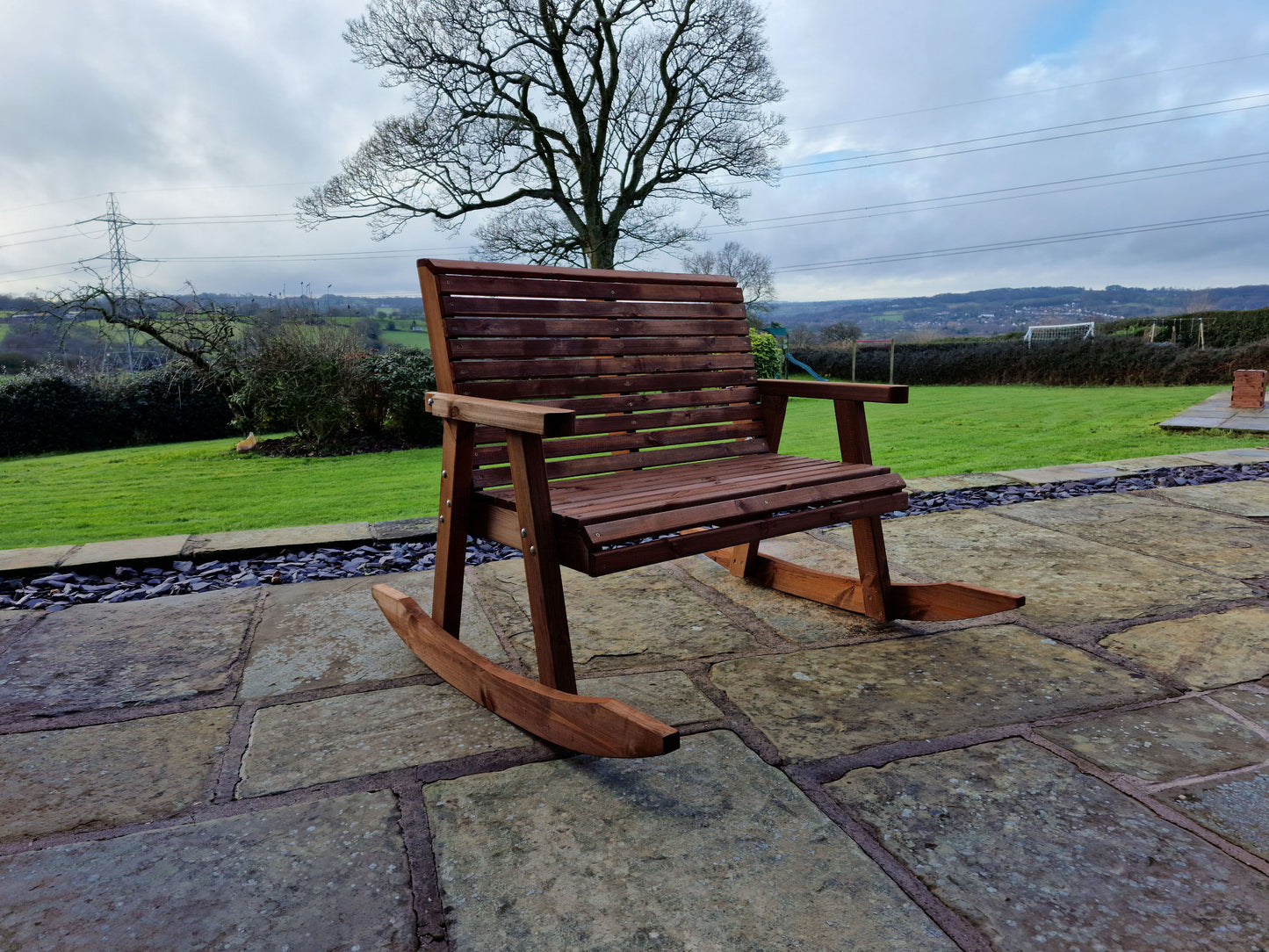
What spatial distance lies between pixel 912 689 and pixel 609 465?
105 cm

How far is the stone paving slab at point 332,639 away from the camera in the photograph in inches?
85.5

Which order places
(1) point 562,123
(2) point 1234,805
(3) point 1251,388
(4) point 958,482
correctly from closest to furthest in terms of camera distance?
(2) point 1234,805 < (4) point 958,482 < (3) point 1251,388 < (1) point 562,123

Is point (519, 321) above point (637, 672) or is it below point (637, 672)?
above

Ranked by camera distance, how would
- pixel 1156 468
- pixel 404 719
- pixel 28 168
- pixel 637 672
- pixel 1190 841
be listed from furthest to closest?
pixel 28 168 < pixel 1156 468 < pixel 637 672 < pixel 404 719 < pixel 1190 841

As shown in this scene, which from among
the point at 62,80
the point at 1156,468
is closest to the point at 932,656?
the point at 1156,468

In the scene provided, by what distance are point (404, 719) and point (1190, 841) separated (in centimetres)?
156

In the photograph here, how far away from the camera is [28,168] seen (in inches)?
431

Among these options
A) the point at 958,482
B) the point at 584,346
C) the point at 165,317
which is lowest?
the point at 958,482

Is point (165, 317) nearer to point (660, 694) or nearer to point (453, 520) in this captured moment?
point (453, 520)

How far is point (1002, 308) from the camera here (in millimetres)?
32906

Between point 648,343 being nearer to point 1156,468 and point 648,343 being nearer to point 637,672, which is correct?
point 637,672

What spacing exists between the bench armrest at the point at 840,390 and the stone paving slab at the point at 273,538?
6.47ft


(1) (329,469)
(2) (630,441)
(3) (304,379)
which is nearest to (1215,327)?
(3) (304,379)

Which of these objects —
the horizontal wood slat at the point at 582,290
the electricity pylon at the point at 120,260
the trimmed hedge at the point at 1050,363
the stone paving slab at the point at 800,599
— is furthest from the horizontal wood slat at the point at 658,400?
the trimmed hedge at the point at 1050,363
